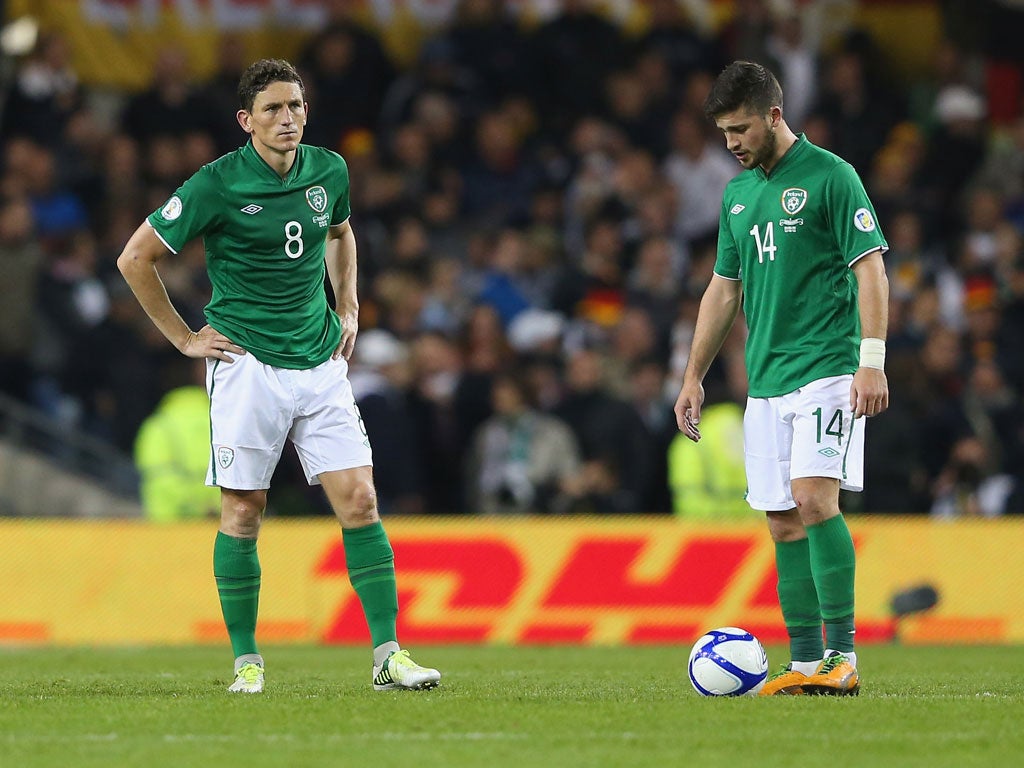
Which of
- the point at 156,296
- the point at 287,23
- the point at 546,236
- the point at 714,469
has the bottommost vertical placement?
the point at 714,469

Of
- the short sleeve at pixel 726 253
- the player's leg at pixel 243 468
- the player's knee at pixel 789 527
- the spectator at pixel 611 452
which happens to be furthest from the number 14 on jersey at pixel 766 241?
the spectator at pixel 611 452

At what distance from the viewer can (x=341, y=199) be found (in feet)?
26.2

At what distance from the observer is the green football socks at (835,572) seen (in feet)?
24.3

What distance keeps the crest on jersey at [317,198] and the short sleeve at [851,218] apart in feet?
6.89

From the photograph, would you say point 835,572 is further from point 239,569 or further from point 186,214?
Answer: point 186,214

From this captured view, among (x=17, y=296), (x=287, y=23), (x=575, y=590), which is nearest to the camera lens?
(x=575, y=590)

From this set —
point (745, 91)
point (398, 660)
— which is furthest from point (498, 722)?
point (745, 91)

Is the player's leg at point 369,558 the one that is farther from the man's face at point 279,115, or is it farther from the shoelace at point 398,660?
the man's face at point 279,115

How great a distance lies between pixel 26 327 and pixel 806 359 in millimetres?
8846

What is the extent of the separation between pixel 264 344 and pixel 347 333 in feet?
1.76

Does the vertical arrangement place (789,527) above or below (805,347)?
below

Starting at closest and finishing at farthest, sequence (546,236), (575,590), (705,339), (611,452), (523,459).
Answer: (705,339) < (575,590) < (611,452) < (523,459) < (546,236)

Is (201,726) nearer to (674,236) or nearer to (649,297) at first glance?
(649,297)

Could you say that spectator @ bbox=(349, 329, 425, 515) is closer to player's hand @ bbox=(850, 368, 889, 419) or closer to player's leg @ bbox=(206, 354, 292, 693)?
player's leg @ bbox=(206, 354, 292, 693)
